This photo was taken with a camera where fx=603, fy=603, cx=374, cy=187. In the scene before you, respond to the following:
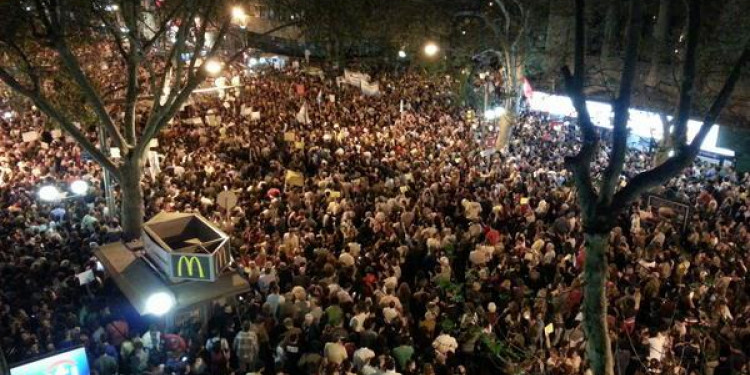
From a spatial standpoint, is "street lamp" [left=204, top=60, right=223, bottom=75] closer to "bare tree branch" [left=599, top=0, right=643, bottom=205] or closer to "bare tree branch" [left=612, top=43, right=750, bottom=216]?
"bare tree branch" [left=599, top=0, right=643, bottom=205]

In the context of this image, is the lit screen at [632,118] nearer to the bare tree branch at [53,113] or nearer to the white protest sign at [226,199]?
the white protest sign at [226,199]

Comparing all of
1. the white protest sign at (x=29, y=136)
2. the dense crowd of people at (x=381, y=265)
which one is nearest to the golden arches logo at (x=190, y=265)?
the dense crowd of people at (x=381, y=265)

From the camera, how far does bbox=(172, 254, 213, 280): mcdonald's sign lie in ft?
25.2

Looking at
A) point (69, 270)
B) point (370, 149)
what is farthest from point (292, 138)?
point (69, 270)

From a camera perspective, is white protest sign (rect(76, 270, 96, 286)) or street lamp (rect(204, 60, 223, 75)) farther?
street lamp (rect(204, 60, 223, 75))

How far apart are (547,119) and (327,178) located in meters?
13.7

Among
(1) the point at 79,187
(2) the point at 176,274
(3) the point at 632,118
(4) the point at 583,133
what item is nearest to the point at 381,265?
(2) the point at 176,274

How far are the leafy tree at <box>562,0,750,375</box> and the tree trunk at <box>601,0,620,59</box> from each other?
21.7 metres

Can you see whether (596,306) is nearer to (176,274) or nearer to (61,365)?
(176,274)

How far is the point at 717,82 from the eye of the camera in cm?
1956

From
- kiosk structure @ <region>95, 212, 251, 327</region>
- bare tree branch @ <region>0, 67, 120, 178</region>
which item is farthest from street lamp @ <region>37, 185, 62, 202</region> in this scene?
kiosk structure @ <region>95, 212, 251, 327</region>

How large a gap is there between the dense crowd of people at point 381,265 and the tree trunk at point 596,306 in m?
1.63

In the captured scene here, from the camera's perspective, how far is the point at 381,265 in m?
9.62

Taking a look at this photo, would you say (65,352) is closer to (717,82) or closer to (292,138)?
(292,138)
